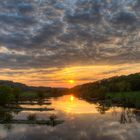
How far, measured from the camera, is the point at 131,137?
6234 cm

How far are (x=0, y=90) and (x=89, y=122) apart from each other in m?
78.3

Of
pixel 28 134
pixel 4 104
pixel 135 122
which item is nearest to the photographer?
pixel 28 134

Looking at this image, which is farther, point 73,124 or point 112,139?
point 73,124

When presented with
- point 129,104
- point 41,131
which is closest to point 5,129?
point 41,131

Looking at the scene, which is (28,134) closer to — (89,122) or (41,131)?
(41,131)

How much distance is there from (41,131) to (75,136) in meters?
10.00

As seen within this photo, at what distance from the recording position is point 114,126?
77625 mm

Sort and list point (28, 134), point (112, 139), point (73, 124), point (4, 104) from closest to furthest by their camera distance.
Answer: point (112, 139) → point (28, 134) → point (73, 124) → point (4, 104)

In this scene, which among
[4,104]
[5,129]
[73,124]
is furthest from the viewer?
[4,104]

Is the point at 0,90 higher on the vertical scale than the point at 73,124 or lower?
higher

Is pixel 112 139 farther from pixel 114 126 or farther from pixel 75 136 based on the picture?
pixel 114 126

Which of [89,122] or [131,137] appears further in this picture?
[89,122]

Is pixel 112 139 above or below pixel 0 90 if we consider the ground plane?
below

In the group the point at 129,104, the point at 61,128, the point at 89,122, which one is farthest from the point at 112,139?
the point at 129,104
